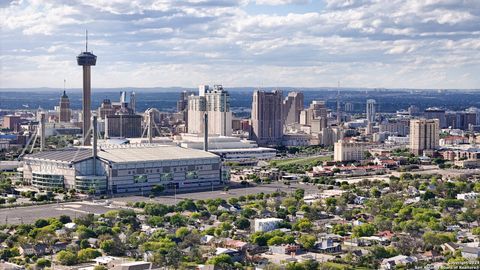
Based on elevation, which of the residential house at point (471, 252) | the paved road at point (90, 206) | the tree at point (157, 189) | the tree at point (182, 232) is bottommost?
the paved road at point (90, 206)

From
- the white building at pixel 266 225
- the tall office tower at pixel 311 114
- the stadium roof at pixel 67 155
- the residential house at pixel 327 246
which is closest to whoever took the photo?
the residential house at pixel 327 246

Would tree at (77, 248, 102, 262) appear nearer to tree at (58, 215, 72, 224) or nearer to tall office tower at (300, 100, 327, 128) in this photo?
tree at (58, 215, 72, 224)

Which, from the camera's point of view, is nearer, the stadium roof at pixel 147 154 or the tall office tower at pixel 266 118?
the stadium roof at pixel 147 154

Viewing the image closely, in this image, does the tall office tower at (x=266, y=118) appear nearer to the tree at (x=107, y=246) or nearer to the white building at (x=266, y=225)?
the white building at (x=266, y=225)

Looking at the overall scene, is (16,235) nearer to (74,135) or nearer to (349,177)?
(349,177)

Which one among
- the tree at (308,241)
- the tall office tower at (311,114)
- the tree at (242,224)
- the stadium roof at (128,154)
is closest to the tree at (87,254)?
the tree at (308,241)

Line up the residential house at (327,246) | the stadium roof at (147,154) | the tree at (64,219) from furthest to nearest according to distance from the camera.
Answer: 1. the stadium roof at (147,154)
2. the tree at (64,219)
3. the residential house at (327,246)

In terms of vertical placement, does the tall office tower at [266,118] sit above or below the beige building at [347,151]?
above

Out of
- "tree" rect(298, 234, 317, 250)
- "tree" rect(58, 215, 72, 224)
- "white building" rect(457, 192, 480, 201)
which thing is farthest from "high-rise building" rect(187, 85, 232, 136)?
"tree" rect(298, 234, 317, 250)
